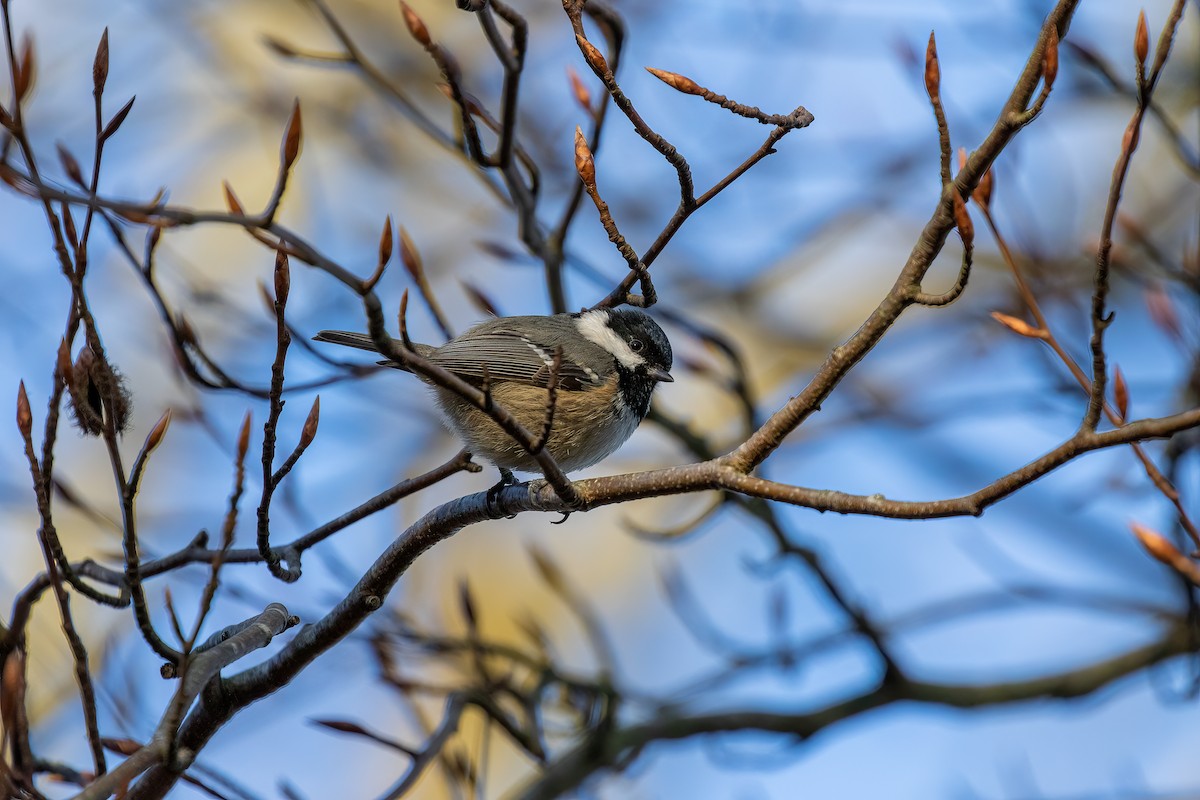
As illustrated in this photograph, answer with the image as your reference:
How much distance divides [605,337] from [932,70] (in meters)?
2.63

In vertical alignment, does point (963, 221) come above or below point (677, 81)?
below

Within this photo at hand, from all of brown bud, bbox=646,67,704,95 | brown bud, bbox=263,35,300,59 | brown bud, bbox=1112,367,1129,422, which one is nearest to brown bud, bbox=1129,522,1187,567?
brown bud, bbox=1112,367,1129,422

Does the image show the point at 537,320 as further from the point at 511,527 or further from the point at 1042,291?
the point at 511,527

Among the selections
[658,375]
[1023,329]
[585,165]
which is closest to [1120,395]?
[1023,329]

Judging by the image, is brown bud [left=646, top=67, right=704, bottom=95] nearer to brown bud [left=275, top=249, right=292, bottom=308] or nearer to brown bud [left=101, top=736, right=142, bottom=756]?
brown bud [left=275, top=249, right=292, bottom=308]

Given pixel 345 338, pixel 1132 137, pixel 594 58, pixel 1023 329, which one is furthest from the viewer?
pixel 345 338

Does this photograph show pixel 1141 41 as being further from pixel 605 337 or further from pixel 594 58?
pixel 605 337

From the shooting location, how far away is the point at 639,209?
7.12 meters

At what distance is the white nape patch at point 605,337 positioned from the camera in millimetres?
4496

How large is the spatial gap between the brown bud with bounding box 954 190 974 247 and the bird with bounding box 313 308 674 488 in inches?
77.5

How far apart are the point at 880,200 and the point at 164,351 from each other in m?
4.46

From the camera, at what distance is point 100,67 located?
2264 mm

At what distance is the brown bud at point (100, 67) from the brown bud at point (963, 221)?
1.78 m

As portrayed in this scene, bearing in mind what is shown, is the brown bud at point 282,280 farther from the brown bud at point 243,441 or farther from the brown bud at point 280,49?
the brown bud at point 280,49
